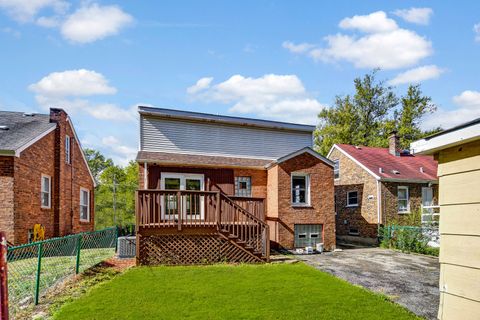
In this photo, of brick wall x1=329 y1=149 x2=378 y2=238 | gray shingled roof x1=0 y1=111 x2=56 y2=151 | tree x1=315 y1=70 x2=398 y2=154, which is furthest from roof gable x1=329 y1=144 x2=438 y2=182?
gray shingled roof x1=0 y1=111 x2=56 y2=151

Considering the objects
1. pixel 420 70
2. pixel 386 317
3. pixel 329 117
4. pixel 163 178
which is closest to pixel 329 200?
pixel 163 178

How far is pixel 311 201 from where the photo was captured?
48.3ft

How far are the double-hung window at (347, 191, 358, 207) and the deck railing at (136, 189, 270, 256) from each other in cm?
955

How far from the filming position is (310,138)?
1752cm

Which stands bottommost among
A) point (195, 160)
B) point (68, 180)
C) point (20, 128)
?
point (68, 180)

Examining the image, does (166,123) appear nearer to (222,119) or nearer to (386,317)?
(222,119)

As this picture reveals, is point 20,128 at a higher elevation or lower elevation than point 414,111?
lower

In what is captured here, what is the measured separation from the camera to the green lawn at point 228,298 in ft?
20.6

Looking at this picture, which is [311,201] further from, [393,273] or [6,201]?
[6,201]

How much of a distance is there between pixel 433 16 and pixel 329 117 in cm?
2658

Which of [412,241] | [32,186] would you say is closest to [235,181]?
[32,186]

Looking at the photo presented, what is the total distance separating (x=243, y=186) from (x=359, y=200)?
836cm

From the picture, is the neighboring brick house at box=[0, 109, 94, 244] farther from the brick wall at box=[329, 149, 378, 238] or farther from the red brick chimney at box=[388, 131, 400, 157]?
the red brick chimney at box=[388, 131, 400, 157]

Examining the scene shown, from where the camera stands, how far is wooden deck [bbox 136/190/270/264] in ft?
36.3
